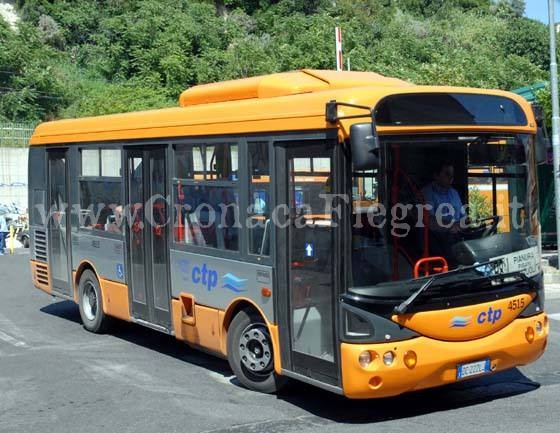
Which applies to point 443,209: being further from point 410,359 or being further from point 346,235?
point 410,359

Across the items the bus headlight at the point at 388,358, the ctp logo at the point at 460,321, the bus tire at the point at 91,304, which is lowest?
the bus tire at the point at 91,304

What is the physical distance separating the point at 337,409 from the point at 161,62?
33467mm

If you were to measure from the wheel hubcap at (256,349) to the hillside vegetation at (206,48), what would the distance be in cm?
2283

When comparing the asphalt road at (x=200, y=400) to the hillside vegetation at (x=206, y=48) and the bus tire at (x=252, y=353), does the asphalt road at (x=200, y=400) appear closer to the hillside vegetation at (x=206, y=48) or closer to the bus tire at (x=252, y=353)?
the bus tire at (x=252, y=353)

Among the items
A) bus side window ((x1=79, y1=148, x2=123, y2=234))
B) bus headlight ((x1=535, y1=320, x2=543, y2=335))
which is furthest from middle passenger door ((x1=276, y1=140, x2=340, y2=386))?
bus side window ((x1=79, y1=148, x2=123, y2=234))

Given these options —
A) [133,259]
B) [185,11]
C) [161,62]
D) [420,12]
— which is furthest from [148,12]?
[133,259]

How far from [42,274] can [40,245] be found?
425 millimetres

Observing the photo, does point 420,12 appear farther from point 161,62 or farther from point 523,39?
point 161,62

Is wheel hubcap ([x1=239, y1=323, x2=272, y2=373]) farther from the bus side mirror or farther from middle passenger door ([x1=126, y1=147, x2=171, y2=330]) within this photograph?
the bus side mirror

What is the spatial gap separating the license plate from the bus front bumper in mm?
32

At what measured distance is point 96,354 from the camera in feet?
32.1

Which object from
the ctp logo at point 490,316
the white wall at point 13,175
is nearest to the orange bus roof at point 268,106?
the ctp logo at point 490,316

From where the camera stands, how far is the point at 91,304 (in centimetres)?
1105

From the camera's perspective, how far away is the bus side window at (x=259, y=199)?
293 inches
